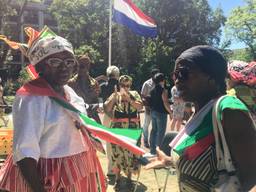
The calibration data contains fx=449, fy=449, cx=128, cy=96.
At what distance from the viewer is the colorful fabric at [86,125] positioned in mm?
2480

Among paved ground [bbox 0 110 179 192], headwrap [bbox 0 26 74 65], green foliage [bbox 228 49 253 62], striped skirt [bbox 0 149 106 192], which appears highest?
→ headwrap [bbox 0 26 74 65]

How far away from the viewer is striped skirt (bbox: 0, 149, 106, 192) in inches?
97.0

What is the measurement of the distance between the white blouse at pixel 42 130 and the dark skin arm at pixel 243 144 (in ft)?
3.52

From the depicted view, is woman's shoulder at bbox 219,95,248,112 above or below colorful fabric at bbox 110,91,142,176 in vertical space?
above

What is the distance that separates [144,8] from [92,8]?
16.5ft

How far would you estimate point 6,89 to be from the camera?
29141 mm

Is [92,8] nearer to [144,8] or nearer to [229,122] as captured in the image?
[144,8]

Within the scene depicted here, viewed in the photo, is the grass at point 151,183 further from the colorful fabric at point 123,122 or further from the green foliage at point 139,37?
the green foliage at point 139,37

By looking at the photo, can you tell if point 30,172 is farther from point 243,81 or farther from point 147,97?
point 147,97

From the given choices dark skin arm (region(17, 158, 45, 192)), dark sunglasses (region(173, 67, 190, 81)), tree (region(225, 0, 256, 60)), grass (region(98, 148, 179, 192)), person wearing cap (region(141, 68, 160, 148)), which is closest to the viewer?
dark sunglasses (region(173, 67, 190, 81))

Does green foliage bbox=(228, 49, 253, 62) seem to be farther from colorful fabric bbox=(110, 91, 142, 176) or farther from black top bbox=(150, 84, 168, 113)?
colorful fabric bbox=(110, 91, 142, 176)

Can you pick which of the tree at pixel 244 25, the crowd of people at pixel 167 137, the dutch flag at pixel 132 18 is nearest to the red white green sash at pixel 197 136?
the crowd of people at pixel 167 137

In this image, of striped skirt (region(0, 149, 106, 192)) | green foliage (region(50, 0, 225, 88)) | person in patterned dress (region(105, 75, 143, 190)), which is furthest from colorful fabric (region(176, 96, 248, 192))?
green foliage (region(50, 0, 225, 88))

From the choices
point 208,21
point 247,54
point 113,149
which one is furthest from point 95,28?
point 113,149
